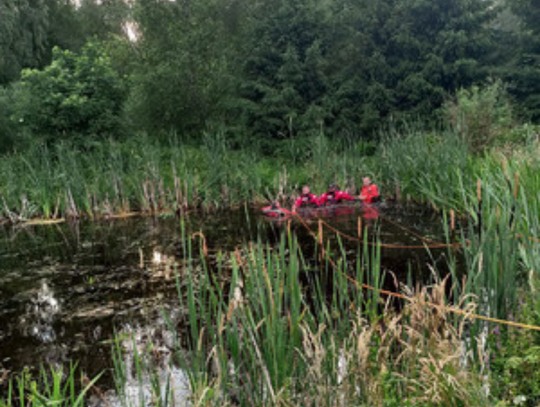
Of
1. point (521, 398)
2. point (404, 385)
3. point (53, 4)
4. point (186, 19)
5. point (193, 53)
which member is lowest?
point (404, 385)

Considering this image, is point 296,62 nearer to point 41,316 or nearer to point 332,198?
point 332,198

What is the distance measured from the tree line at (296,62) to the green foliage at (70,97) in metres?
0.82

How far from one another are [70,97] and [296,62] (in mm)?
8602

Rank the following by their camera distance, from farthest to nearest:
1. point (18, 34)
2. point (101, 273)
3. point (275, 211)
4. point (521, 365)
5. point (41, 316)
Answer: point (18, 34)
point (275, 211)
point (101, 273)
point (41, 316)
point (521, 365)

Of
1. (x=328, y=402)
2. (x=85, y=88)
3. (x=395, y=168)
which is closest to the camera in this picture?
(x=328, y=402)

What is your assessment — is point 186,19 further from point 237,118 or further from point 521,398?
point 521,398

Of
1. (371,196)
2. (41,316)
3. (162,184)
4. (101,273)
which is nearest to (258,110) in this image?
(162,184)

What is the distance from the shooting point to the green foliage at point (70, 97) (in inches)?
525

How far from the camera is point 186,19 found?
688 inches

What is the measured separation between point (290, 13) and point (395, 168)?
11764mm

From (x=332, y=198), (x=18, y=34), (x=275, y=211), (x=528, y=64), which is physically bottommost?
(x=275, y=211)

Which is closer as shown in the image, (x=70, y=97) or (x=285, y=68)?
(x=70, y=97)

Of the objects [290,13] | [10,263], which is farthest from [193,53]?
[10,263]

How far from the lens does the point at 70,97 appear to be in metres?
13.0
